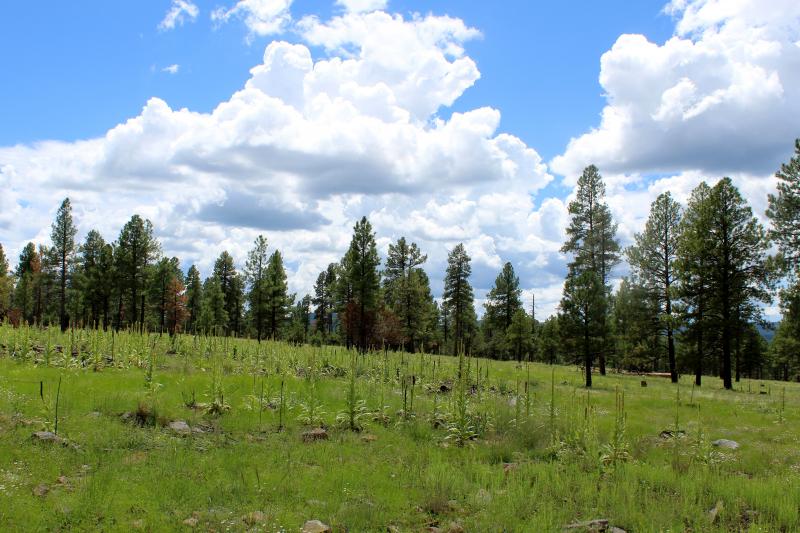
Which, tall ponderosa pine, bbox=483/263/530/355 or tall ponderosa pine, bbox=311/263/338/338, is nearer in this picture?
tall ponderosa pine, bbox=483/263/530/355

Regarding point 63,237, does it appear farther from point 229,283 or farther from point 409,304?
point 409,304

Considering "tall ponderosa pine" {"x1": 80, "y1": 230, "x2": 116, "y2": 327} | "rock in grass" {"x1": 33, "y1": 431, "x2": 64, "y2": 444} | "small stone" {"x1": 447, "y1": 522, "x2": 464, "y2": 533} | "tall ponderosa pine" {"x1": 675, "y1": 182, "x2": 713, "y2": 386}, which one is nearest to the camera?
"small stone" {"x1": 447, "y1": 522, "x2": 464, "y2": 533}

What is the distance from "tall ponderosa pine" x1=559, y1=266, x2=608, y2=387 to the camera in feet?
90.4

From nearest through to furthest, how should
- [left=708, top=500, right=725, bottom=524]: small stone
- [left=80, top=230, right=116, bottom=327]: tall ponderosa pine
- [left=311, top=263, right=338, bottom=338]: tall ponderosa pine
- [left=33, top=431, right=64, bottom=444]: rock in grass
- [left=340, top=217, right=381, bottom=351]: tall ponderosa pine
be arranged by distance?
1. [left=708, top=500, right=725, bottom=524]: small stone
2. [left=33, top=431, right=64, bottom=444]: rock in grass
3. [left=340, top=217, right=381, bottom=351]: tall ponderosa pine
4. [left=80, top=230, right=116, bottom=327]: tall ponderosa pine
5. [left=311, top=263, right=338, bottom=338]: tall ponderosa pine

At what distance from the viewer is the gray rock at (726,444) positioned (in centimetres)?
1217

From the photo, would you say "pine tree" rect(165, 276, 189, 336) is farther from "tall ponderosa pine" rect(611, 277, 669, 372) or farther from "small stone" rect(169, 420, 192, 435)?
"small stone" rect(169, 420, 192, 435)

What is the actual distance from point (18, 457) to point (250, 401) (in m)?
5.81

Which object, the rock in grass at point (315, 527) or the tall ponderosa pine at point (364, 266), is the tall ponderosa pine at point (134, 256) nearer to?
the tall ponderosa pine at point (364, 266)

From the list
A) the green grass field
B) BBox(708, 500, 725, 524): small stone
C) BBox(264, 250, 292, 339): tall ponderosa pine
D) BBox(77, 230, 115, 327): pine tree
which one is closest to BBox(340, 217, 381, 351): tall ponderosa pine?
BBox(264, 250, 292, 339): tall ponderosa pine

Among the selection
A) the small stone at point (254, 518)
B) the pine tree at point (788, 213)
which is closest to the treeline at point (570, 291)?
the pine tree at point (788, 213)

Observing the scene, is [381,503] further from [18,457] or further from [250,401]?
[250,401]

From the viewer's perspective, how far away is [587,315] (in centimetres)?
2795

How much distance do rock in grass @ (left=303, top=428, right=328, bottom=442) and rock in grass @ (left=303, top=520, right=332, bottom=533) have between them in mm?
4064

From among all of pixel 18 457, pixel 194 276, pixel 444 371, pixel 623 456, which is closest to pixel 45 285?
pixel 194 276
